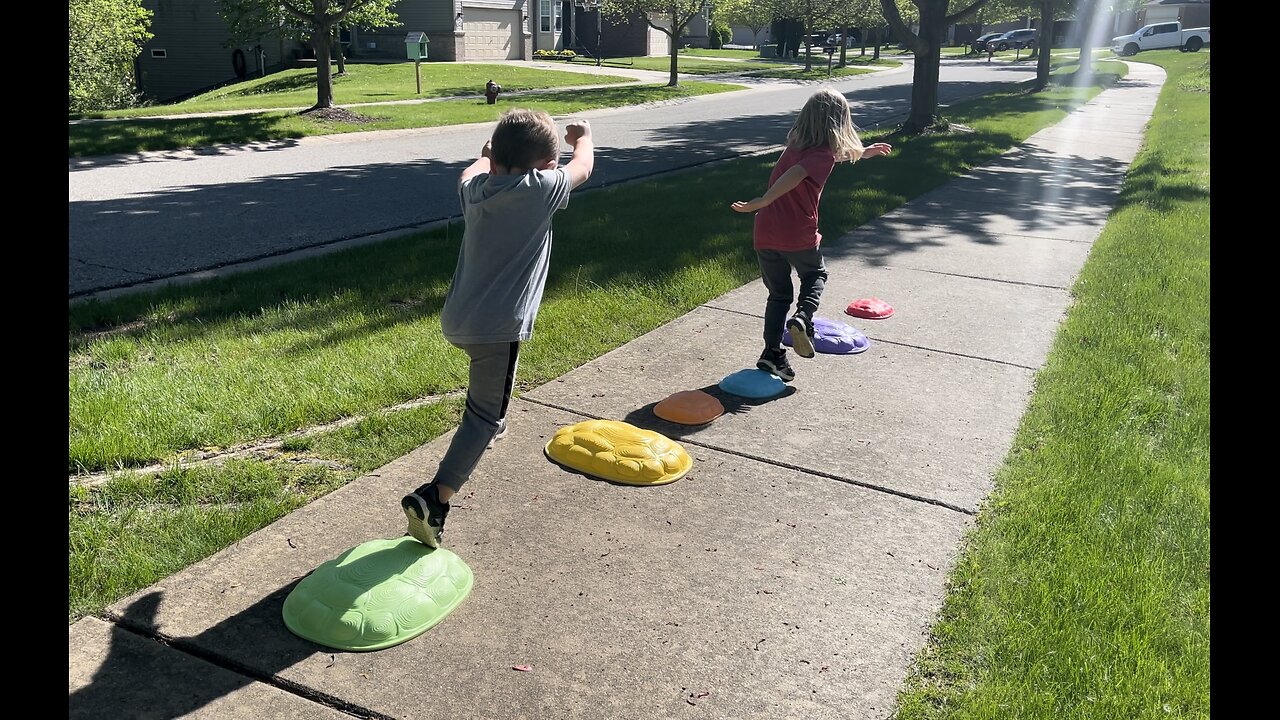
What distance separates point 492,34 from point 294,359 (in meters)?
35.4

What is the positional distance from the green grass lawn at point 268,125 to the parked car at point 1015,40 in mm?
47633

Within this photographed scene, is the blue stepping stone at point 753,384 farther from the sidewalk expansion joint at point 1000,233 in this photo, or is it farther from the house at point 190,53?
the house at point 190,53

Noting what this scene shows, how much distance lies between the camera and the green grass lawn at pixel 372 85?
22.0m

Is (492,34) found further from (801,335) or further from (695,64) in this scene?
(801,335)

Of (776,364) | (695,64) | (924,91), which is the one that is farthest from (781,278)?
(695,64)

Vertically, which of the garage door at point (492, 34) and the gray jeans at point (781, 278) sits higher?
the garage door at point (492, 34)

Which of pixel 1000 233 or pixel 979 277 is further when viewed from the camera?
pixel 1000 233

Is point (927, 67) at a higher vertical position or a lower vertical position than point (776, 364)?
higher

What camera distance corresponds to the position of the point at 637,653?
9.97ft

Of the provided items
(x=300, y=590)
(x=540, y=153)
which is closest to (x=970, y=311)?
(x=540, y=153)

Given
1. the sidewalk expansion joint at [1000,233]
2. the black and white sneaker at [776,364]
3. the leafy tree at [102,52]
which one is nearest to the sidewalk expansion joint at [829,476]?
the black and white sneaker at [776,364]

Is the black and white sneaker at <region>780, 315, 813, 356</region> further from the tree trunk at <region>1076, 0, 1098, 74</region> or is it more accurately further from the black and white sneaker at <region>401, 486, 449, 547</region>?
the tree trunk at <region>1076, 0, 1098, 74</region>

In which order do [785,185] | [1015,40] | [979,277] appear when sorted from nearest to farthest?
1. [785,185]
2. [979,277]
3. [1015,40]

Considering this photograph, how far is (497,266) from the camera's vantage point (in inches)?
136
